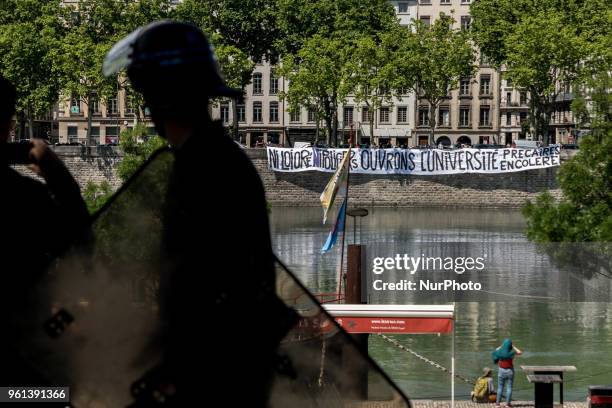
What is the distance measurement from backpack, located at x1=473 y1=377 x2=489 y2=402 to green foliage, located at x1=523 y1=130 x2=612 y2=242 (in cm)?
702

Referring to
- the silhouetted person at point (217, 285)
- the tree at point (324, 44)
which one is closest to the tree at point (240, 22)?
the tree at point (324, 44)

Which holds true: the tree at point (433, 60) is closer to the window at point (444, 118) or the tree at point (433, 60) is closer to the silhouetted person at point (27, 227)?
the window at point (444, 118)

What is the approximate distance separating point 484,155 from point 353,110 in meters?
27.7

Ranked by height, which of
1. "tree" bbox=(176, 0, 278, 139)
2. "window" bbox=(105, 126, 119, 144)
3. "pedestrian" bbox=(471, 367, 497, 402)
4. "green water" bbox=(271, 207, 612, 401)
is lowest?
"green water" bbox=(271, 207, 612, 401)

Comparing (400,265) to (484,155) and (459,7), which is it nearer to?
(484,155)

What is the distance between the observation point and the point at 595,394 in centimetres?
1717

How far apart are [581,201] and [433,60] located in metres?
63.5

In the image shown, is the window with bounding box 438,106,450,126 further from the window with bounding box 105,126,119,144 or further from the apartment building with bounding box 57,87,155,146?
the window with bounding box 105,126,119,144

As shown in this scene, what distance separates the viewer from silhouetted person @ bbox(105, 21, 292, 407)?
2.40 meters

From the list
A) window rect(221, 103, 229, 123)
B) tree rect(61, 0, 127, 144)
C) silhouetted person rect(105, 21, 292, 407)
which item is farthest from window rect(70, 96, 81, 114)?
silhouetted person rect(105, 21, 292, 407)

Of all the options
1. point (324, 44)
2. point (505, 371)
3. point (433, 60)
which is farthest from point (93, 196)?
point (433, 60)

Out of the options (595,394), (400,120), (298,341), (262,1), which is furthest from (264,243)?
(400,120)

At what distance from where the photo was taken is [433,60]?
9112 cm

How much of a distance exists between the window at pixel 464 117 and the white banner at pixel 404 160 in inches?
1186
